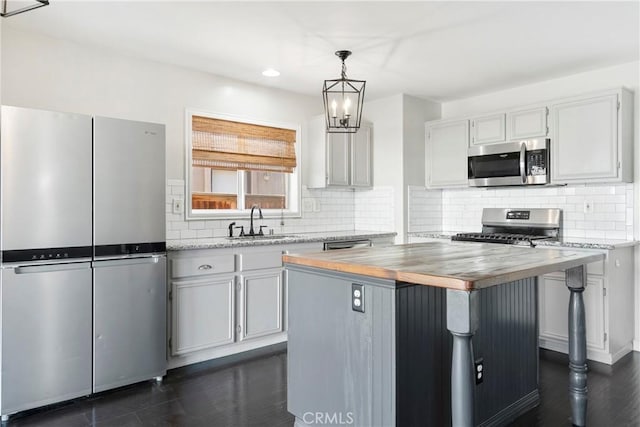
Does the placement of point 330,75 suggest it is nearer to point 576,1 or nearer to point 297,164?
point 297,164

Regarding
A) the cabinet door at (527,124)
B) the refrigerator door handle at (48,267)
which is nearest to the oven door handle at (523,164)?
the cabinet door at (527,124)

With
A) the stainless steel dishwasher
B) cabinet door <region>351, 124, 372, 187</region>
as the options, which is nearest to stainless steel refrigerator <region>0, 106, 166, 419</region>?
the stainless steel dishwasher

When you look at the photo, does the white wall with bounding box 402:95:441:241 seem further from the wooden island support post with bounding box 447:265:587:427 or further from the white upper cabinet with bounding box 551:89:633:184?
the wooden island support post with bounding box 447:265:587:427

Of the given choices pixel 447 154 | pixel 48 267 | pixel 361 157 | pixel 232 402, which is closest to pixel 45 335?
pixel 48 267

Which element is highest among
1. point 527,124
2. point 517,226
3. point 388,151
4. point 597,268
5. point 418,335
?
point 527,124

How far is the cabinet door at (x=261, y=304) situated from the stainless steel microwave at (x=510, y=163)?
2.32 m

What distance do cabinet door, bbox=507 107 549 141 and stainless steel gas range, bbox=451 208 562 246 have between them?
0.76 m

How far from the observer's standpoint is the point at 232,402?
108 inches

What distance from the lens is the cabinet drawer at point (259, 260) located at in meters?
3.56

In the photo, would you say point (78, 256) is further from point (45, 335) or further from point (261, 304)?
point (261, 304)

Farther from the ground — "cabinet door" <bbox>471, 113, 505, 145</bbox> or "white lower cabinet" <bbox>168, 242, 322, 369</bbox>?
"cabinet door" <bbox>471, 113, 505, 145</bbox>

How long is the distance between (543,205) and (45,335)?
4.32 m

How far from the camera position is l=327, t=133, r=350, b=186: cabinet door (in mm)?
4637

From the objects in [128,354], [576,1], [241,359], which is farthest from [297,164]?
[576,1]
